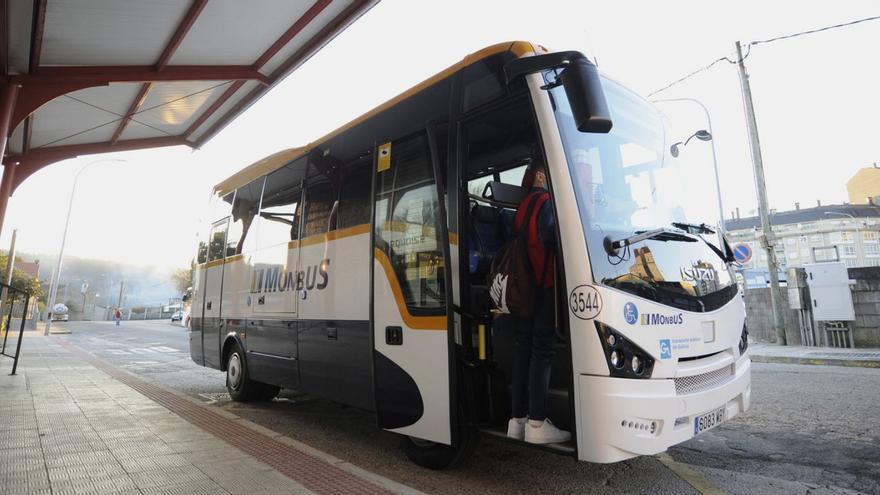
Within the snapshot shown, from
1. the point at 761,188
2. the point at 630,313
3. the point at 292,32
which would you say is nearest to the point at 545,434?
the point at 630,313

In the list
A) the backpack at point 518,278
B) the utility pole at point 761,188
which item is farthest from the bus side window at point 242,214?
the utility pole at point 761,188

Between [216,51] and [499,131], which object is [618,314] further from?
[216,51]

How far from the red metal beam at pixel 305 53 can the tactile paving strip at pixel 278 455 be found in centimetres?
619

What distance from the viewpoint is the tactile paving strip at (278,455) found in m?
3.47

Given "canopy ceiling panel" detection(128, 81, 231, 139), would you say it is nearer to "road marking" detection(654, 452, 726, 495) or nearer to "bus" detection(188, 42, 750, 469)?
"bus" detection(188, 42, 750, 469)

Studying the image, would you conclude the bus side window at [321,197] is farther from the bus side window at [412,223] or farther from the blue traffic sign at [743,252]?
the blue traffic sign at [743,252]

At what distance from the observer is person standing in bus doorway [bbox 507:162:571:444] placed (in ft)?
10.5

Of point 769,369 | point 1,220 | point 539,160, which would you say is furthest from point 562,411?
point 1,220

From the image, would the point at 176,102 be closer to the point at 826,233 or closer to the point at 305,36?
the point at 305,36

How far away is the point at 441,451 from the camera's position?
3904 millimetres

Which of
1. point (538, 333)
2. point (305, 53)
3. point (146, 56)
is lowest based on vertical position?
point (538, 333)

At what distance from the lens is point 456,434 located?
3568 millimetres

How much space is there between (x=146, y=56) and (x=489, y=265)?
25.1 feet

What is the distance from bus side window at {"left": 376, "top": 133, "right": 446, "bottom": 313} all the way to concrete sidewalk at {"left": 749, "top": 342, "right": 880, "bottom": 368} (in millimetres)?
10025
